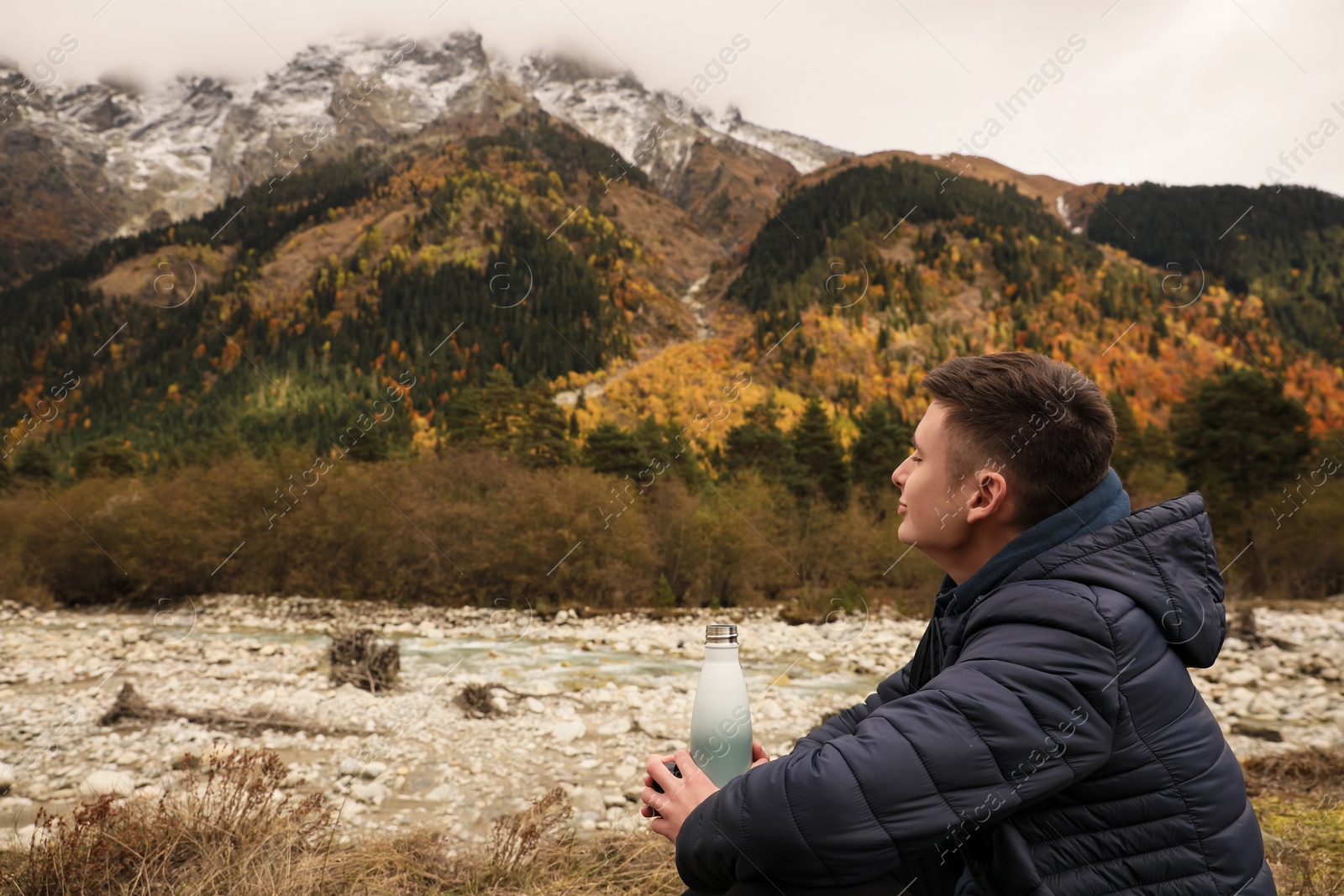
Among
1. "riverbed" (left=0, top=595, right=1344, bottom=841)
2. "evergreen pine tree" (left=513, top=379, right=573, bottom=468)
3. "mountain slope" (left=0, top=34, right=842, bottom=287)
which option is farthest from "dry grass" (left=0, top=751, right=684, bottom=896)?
"mountain slope" (left=0, top=34, right=842, bottom=287)

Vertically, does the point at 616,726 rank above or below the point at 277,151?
below

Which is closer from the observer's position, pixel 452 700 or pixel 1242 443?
pixel 452 700

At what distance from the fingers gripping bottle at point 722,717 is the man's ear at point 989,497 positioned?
683mm

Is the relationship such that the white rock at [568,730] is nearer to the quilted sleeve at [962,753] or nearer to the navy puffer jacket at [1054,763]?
the navy puffer jacket at [1054,763]

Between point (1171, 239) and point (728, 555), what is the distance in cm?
9984

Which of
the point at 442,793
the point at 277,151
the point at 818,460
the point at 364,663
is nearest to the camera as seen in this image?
the point at 442,793

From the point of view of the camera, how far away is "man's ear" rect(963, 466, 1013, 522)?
161 cm

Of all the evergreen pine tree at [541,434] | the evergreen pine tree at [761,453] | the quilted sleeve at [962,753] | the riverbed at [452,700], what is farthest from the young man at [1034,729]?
the evergreen pine tree at [761,453]

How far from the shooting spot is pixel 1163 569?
1449 millimetres

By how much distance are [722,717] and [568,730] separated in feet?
23.1

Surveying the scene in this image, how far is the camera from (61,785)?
658 cm

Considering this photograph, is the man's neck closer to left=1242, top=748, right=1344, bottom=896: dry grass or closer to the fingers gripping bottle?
the fingers gripping bottle

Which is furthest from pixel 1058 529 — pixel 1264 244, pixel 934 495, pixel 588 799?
pixel 1264 244

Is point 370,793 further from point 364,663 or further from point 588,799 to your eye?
point 364,663
